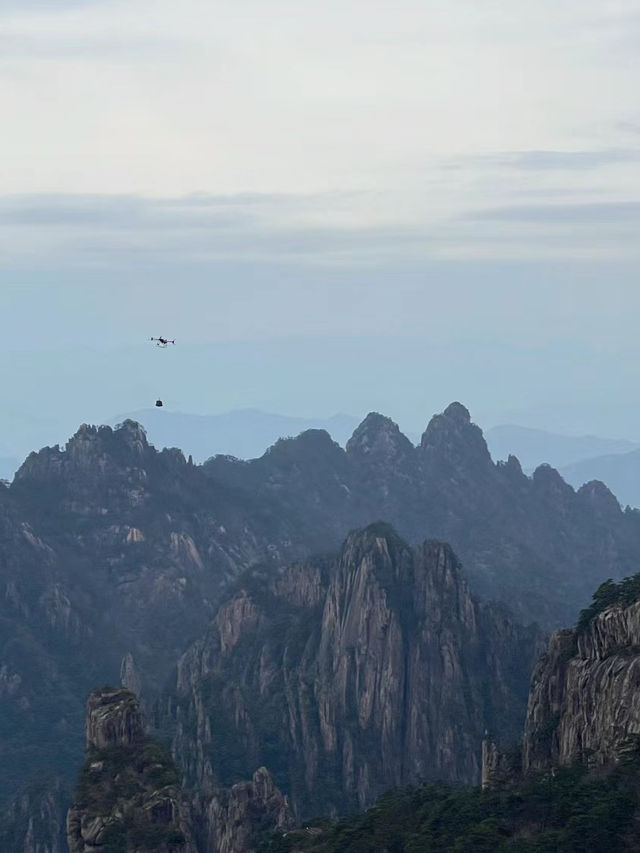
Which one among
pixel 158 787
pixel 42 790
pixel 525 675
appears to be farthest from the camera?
pixel 525 675

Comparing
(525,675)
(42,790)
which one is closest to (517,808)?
(42,790)

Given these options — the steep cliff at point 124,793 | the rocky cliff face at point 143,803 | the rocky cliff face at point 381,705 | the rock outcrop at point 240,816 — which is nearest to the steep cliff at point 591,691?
the rock outcrop at point 240,816

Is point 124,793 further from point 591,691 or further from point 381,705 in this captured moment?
point 381,705

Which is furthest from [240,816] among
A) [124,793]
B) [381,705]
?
[381,705]

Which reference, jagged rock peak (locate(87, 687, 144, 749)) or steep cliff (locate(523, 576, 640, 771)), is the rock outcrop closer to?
jagged rock peak (locate(87, 687, 144, 749))

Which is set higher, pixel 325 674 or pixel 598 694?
pixel 325 674

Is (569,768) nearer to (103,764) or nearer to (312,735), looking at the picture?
(103,764)

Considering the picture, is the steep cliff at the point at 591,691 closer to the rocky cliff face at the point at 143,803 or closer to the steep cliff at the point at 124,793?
the rocky cliff face at the point at 143,803
